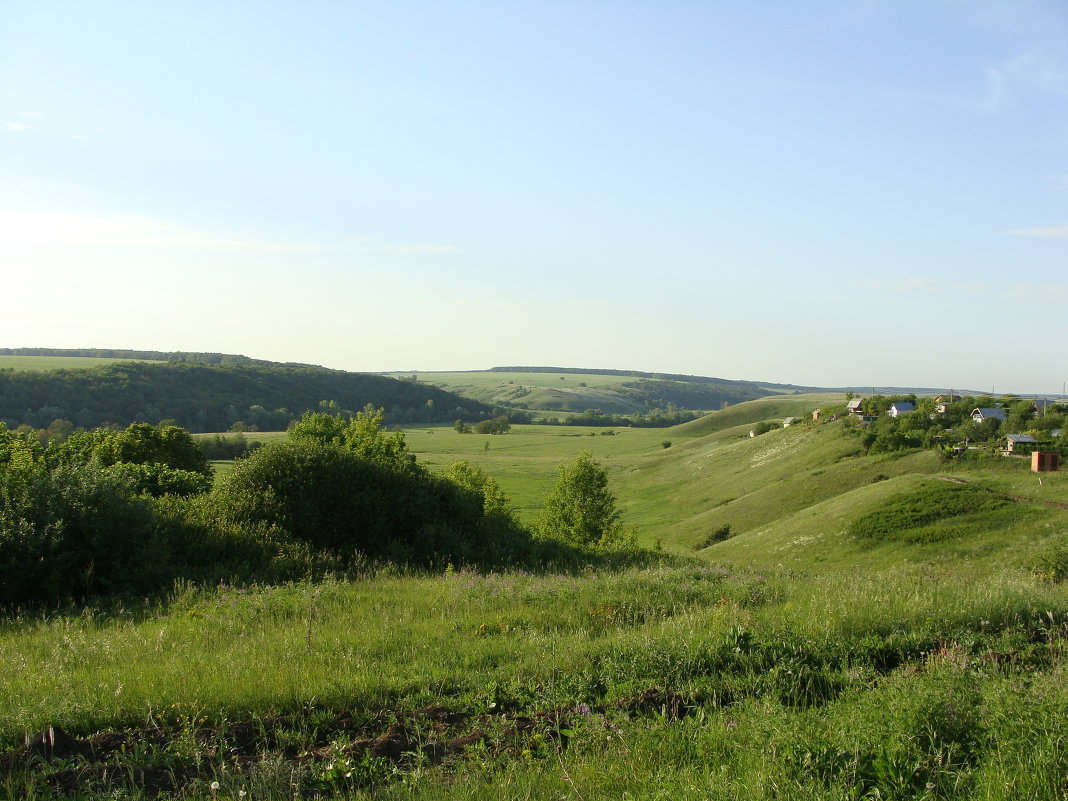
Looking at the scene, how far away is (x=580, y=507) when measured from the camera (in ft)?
193

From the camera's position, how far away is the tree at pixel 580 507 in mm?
57906

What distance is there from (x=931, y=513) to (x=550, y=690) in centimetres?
4567

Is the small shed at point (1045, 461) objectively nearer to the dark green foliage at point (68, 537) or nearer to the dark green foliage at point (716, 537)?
the dark green foliage at point (716, 537)

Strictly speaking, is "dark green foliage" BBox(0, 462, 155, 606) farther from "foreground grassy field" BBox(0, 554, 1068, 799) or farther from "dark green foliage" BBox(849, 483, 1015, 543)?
"dark green foliage" BBox(849, 483, 1015, 543)

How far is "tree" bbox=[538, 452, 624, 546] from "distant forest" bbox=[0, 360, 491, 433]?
23.3 metres

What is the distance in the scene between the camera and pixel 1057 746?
4062 millimetres

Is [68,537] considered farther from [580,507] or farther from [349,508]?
[580,507]

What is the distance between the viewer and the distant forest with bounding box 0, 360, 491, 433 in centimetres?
9712

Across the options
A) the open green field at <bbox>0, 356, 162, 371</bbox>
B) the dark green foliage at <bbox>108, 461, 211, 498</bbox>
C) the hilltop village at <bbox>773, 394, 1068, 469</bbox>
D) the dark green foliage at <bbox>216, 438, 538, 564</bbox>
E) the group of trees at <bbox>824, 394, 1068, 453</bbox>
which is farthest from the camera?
the open green field at <bbox>0, 356, 162, 371</bbox>

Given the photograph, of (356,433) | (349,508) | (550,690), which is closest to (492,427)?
(356,433)

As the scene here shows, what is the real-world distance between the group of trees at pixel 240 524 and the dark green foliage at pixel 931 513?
31.9 m

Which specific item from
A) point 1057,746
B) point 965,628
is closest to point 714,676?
point 1057,746

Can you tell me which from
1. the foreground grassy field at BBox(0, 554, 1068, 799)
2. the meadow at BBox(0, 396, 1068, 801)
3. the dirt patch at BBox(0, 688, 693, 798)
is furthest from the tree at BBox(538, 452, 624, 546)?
the dirt patch at BBox(0, 688, 693, 798)

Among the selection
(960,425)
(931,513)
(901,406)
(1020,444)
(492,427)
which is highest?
(901,406)
